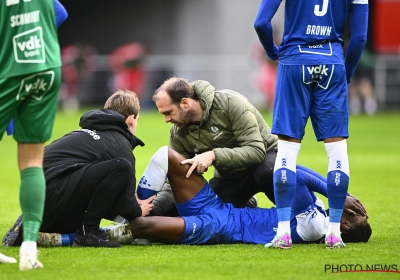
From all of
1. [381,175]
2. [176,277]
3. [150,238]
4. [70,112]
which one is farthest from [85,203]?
[70,112]

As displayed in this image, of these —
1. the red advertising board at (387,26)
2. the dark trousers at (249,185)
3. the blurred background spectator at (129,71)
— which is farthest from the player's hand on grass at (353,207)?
the blurred background spectator at (129,71)

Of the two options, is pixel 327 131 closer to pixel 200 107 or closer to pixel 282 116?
pixel 282 116

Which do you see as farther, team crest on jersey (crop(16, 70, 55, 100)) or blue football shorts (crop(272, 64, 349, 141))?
blue football shorts (crop(272, 64, 349, 141))

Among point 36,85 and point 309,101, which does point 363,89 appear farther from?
point 36,85

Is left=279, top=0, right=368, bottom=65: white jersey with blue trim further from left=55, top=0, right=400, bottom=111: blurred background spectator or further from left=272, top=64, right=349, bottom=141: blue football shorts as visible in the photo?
left=55, top=0, right=400, bottom=111: blurred background spectator

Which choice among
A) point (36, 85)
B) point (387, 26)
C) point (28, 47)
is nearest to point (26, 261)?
point (36, 85)

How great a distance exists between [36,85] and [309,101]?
2153 millimetres

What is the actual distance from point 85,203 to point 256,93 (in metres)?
23.0

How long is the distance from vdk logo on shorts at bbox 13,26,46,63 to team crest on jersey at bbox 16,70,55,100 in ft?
0.31

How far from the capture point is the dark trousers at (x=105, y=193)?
19.3 feet

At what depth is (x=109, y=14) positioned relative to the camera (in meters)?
32.3

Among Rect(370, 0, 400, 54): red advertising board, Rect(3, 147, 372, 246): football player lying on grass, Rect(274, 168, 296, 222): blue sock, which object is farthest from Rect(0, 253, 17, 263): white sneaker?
Rect(370, 0, 400, 54): red advertising board

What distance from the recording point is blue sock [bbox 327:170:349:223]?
19.5 ft

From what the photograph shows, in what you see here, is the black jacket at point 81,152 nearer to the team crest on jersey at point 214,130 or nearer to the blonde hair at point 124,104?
the blonde hair at point 124,104
